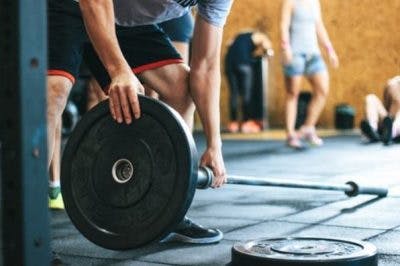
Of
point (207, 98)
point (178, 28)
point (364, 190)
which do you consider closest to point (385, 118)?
point (364, 190)

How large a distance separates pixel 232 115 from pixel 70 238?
695 centimetres

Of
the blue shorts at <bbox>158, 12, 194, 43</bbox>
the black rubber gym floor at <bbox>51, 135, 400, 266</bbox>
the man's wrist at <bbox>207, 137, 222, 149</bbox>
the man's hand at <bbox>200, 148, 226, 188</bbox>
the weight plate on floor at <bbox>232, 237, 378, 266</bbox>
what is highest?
the blue shorts at <bbox>158, 12, 194, 43</bbox>

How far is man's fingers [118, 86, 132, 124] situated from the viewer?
1940mm

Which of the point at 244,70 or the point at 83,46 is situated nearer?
the point at 83,46

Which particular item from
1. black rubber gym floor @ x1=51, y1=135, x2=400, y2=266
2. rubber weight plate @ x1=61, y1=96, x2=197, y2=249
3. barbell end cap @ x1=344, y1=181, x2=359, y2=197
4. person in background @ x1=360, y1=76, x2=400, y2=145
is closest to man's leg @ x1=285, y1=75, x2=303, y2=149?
person in background @ x1=360, y1=76, x2=400, y2=145

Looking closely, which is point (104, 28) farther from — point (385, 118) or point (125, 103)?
point (385, 118)

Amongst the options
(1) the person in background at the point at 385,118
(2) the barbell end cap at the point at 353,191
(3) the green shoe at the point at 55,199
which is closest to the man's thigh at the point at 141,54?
(3) the green shoe at the point at 55,199

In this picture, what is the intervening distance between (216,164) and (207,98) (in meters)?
0.23

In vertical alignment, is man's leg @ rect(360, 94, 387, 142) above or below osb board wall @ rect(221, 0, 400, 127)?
below

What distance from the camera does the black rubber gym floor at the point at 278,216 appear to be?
7.62 feet

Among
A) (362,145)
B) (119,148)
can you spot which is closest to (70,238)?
(119,148)

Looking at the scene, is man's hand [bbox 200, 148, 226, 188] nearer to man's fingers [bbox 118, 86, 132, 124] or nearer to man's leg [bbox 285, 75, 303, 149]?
man's fingers [bbox 118, 86, 132, 124]

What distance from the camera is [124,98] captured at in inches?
76.7

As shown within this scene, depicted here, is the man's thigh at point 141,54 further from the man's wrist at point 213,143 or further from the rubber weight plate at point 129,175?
A: the rubber weight plate at point 129,175
